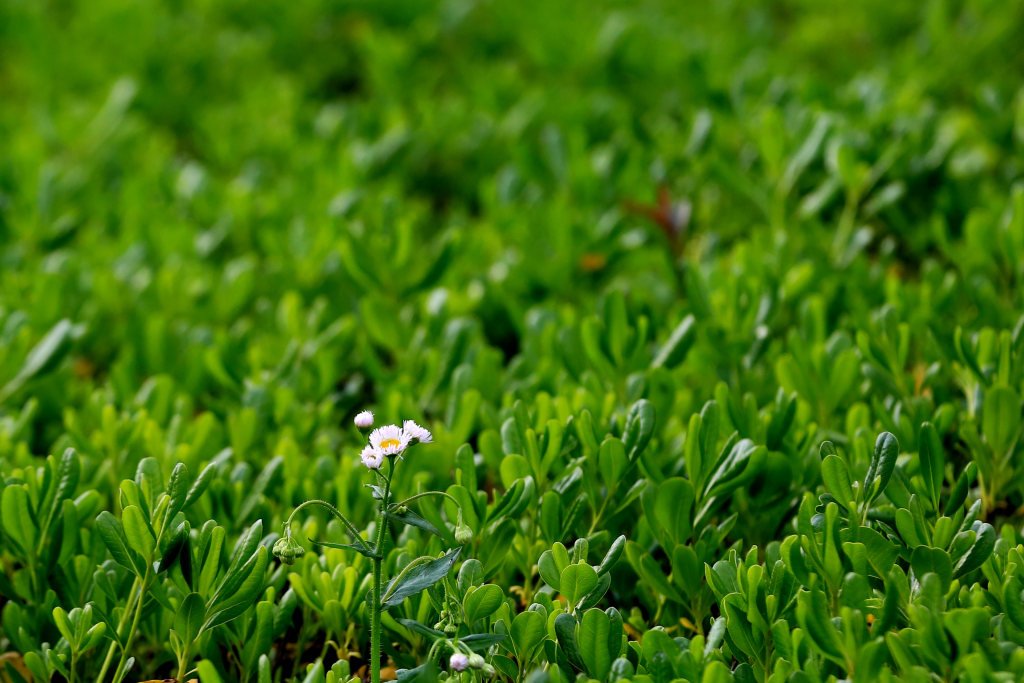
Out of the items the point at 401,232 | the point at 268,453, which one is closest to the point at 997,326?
the point at 401,232

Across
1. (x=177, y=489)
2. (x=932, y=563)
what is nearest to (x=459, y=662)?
(x=177, y=489)

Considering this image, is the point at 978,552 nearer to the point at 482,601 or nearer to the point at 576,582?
the point at 576,582

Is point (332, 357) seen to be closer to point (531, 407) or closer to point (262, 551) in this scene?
point (531, 407)

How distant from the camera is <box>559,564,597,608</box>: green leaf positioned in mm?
1590

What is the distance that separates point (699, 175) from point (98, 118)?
2.08 m

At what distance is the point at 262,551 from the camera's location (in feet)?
5.49

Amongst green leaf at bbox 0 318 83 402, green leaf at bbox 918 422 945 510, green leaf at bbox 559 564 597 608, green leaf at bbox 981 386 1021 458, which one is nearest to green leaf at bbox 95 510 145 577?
green leaf at bbox 559 564 597 608

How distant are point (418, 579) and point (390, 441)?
0.66 ft

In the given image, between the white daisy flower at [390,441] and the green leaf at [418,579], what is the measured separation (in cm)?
17

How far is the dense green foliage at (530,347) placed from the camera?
1.64m

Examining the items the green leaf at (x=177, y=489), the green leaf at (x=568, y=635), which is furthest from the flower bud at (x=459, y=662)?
the green leaf at (x=177, y=489)

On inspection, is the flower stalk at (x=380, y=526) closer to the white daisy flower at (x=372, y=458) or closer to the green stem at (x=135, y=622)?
the white daisy flower at (x=372, y=458)

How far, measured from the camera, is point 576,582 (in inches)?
63.3

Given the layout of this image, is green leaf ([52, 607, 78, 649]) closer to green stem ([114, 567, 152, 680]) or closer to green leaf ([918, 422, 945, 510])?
green stem ([114, 567, 152, 680])
